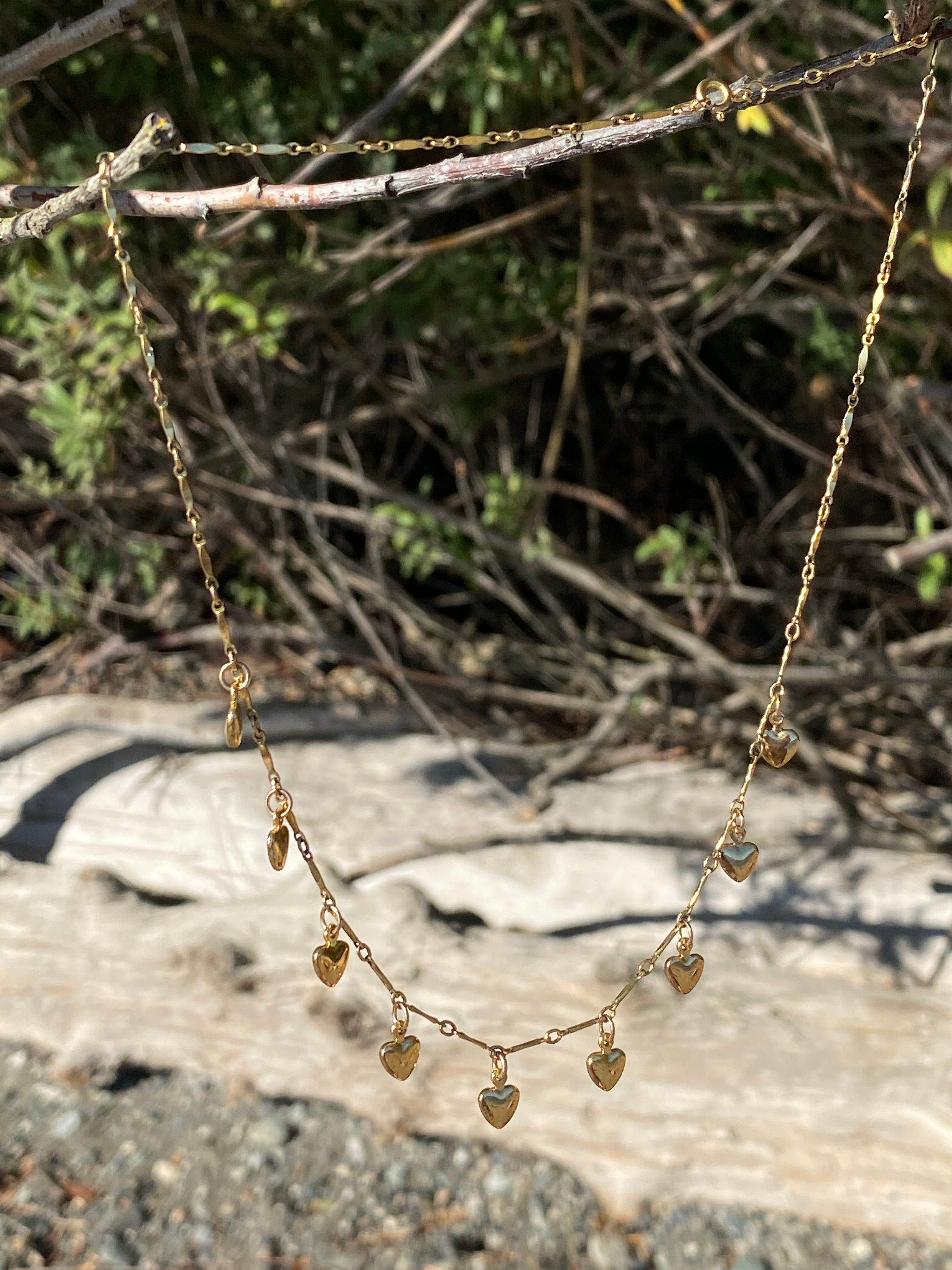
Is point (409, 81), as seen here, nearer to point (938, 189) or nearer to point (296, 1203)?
point (938, 189)

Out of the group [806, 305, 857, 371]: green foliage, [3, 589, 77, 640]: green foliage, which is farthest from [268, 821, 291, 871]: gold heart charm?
[3, 589, 77, 640]: green foliage

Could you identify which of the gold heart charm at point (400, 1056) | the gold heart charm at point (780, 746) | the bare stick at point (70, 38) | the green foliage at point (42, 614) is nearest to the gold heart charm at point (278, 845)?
the gold heart charm at point (400, 1056)

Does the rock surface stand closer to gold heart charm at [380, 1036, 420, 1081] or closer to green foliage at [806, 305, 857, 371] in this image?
gold heart charm at [380, 1036, 420, 1081]

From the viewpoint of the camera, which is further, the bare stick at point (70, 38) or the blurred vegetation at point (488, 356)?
the blurred vegetation at point (488, 356)

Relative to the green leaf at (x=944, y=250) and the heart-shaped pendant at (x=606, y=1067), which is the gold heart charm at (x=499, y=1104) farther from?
the green leaf at (x=944, y=250)

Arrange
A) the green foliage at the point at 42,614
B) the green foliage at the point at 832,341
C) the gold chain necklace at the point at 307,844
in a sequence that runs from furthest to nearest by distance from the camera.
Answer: the green foliage at the point at 42,614 → the green foliage at the point at 832,341 → the gold chain necklace at the point at 307,844
